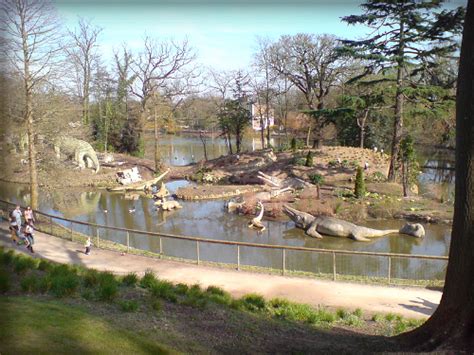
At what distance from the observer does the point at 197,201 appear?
22.5 m

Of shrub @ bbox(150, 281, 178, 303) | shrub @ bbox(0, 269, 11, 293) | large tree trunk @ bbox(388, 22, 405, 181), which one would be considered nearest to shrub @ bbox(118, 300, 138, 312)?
shrub @ bbox(150, 281, 178, 303)

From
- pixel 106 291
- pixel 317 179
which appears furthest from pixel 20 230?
pixel 317 179

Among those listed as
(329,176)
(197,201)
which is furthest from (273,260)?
(329,176)

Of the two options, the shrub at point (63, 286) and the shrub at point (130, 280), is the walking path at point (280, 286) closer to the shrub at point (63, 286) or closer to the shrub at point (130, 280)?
the shrub at point (130, 280)

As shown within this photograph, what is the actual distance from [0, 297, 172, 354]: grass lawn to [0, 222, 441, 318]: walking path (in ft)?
13.6

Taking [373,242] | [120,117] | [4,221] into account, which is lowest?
[373,242]

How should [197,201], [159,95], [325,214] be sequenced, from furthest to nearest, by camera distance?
[159,95]
[197,201]
[325,214]

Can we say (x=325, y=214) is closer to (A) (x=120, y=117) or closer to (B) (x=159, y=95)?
(B) (x=159, y=95)

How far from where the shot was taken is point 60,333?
3967 millimetres

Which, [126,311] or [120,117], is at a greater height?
[120,117]

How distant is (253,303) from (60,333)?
12.4 ft

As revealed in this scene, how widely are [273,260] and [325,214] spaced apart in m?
6.39

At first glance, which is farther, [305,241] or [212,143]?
[212,143]

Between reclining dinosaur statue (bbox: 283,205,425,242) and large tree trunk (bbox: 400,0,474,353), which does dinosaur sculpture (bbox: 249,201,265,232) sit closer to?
reclining dinosaur statue (bbox: 283,205,425,242)
